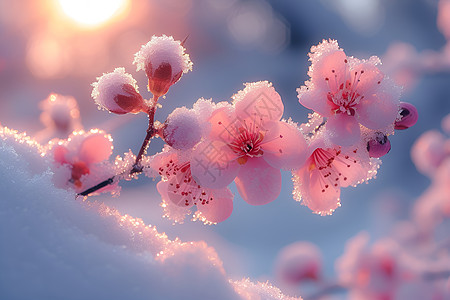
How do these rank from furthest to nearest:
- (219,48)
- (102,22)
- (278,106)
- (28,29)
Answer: (219,48) → (102,22) → (28,29) → (278,106)

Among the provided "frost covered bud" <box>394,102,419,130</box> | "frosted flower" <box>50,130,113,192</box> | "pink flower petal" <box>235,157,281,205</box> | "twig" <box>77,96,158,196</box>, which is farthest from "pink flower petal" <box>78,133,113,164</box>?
"frost covered bud" <box>394,102,419,130</box>

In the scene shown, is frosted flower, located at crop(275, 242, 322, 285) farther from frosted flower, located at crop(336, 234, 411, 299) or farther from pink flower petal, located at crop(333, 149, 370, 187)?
pink flower petal, located at crop(333, 149, 370, 187)

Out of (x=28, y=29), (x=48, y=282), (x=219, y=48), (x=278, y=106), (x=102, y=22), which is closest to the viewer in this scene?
(x=48, y=282)

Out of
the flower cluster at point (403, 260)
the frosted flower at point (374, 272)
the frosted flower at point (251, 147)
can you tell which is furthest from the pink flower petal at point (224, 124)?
the frosted flower at point (374, 272)

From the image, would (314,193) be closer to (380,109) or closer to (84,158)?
(380,109)

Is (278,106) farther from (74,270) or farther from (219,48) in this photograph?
(219,48)

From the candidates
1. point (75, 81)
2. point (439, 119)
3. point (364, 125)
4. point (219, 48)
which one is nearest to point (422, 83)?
point (439, 119)

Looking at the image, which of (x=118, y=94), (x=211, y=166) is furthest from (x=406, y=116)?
(x=118, y=94)
